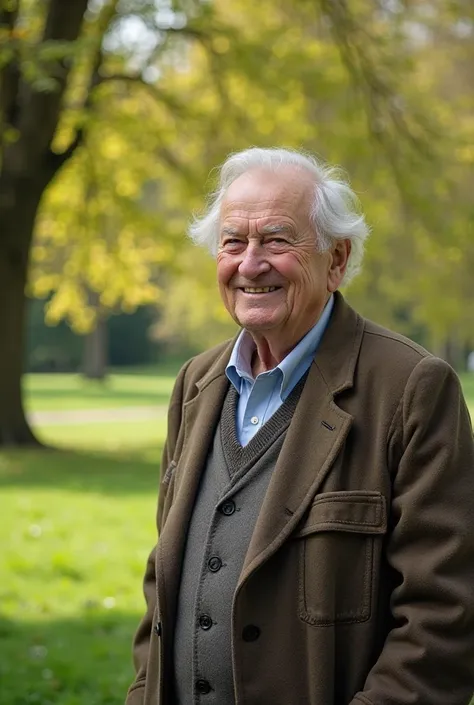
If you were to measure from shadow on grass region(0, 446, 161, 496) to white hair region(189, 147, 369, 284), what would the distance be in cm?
985

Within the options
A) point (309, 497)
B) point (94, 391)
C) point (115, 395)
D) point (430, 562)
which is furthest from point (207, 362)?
point (94, 391)

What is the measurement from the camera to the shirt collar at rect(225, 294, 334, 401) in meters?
2.86

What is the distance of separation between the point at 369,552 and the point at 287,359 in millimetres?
561

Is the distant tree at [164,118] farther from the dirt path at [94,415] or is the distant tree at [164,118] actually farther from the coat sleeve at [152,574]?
the coat sleeve at [152,574]

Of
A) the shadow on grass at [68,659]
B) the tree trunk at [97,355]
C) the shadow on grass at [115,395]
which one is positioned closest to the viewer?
the shadow on grass at [68,659]

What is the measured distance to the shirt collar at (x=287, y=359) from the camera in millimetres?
2859

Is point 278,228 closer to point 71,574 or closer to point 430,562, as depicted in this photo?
point 430,562

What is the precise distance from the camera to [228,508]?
9.06 feet

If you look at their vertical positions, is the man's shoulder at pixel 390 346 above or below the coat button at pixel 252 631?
above

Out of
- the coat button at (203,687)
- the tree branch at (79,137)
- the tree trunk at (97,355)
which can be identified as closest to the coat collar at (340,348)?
the coat button at (203,687)

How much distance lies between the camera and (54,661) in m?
5.99

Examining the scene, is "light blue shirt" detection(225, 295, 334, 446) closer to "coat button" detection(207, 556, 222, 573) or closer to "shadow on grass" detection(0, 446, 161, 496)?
"coat button" detection(207, 556, 222, 573)

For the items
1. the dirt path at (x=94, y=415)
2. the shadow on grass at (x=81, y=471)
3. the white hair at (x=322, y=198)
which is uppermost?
the white hair at (x=322, y=198)

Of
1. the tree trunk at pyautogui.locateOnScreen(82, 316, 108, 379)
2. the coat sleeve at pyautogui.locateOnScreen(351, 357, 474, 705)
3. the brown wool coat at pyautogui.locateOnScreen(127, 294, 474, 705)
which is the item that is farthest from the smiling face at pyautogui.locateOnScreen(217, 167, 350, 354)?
the tree trunk at pyautogui.locateOnScreen(82, 316, 108, 379)
